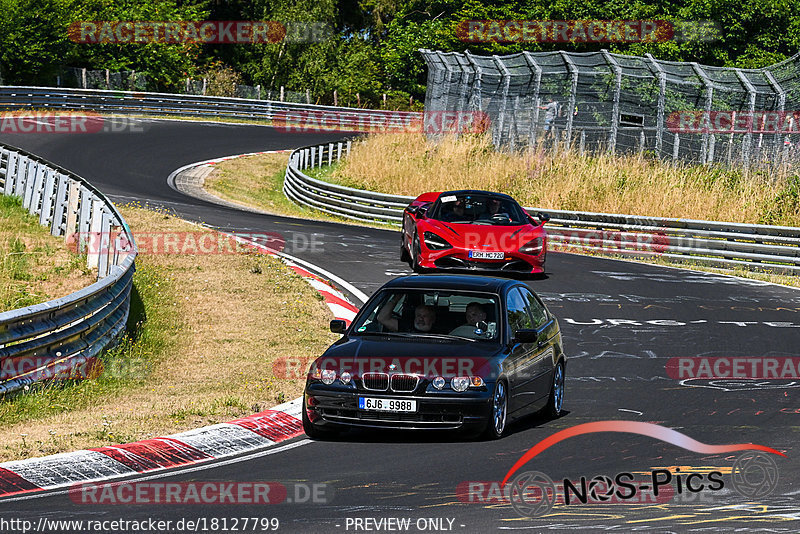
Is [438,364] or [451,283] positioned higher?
[451,283]

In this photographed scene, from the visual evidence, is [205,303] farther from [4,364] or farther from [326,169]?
[326,169]

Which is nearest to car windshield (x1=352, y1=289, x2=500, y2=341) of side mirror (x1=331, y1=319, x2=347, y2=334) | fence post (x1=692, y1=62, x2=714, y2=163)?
side mirror (x1=331, y1=319, x2=347, y2=334)

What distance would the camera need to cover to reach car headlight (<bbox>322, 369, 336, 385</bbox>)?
370 inches

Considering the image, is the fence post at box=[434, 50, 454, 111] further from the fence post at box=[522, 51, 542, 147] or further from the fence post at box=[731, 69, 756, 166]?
the fence post at box=[731, 69, 756, 166]

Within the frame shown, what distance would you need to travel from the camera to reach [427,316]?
10.2 metres

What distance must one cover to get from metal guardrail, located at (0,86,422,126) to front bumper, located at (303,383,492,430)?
147 ft

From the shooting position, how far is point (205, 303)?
17.3 meters

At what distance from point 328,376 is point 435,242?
9.45m

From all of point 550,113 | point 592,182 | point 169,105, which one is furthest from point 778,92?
point 169,105

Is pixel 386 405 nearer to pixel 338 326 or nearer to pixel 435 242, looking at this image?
pixel 338 326

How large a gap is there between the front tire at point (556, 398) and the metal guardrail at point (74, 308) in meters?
4.85

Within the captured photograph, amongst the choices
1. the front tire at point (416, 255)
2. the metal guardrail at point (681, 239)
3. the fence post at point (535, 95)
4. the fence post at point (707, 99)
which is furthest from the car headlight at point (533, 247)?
the fence post at point (535, 95)

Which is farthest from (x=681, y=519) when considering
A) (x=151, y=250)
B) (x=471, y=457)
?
(x=151, y=250)

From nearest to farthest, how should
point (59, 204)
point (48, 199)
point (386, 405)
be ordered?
1. point (386, 405)
2. point (59, 204)
3. point (48, 199)
